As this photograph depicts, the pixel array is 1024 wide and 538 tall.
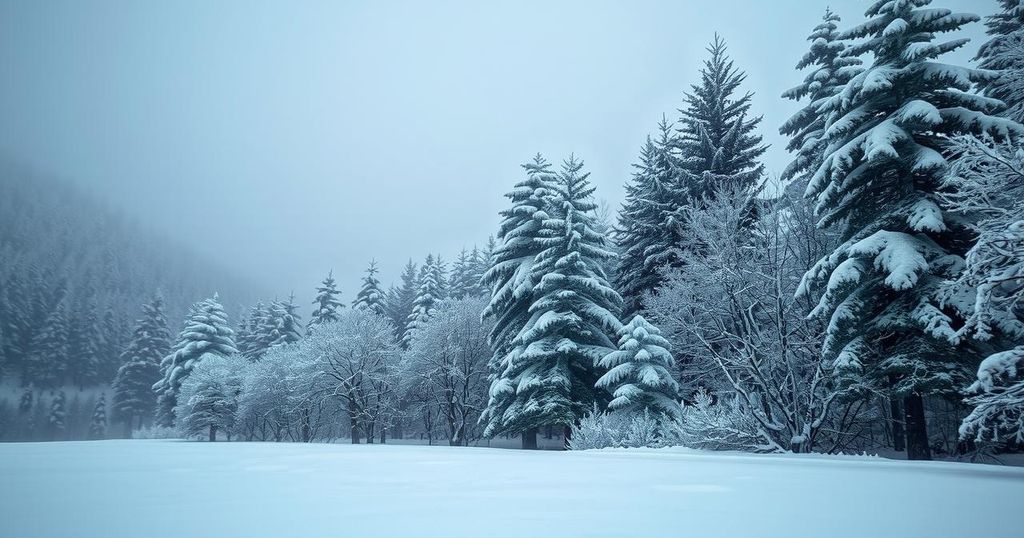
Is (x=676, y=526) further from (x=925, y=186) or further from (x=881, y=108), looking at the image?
(x=881, y=108)

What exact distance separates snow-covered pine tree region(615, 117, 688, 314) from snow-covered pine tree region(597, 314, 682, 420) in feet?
15.1

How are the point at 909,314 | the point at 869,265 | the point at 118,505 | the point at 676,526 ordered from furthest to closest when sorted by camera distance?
the point at 869,265 → the point at 909,314 → the point at 118,505 → the point at 676,526

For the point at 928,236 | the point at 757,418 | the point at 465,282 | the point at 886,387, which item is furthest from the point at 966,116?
the point at 465,282

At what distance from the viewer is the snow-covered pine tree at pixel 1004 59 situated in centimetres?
1175

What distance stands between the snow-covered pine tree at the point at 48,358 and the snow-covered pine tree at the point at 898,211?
102214mm

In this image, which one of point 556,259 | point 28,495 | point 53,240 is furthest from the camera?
point 53,240

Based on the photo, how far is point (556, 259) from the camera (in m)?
22.8

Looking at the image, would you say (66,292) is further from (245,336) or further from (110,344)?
(245,336)

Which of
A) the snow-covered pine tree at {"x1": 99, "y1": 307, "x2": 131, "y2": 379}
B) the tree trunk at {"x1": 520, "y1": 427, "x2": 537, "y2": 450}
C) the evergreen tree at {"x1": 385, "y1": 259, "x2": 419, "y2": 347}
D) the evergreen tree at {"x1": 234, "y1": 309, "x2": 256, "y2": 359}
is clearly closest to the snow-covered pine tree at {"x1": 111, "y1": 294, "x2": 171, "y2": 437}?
the evergreen tree at {"x1": 234, "y1": 309, "x2": 256, "y2": 359}

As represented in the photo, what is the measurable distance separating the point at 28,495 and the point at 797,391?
15401mm

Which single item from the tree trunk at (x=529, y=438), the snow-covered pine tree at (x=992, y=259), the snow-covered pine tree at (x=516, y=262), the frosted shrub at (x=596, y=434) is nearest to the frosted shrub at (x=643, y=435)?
the frosted shrub at (x=596, y=434)

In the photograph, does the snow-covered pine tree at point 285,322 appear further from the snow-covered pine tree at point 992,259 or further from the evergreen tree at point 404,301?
the snow-covered pine tree at point 992,259

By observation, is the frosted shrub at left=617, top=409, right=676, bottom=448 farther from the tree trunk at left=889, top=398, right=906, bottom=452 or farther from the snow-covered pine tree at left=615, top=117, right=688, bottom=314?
the snow-covered pine tree at left=615, top=117, right=688, bottom=314

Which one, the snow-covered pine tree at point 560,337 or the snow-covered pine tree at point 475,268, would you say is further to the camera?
the snow-covered pine tree at point 475,268
